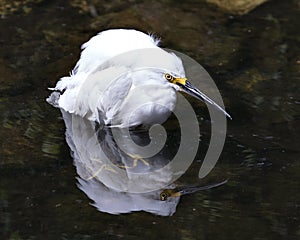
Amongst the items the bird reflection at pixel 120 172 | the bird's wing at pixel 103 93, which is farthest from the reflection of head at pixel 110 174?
the bird's wing at pixel 103 93

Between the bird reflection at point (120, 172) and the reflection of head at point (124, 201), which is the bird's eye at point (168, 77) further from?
the reflection of head at point (124, 201)

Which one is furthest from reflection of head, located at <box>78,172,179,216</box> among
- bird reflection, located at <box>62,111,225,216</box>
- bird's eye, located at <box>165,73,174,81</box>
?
bird's eye, located at <box>165,73,174,81</box>

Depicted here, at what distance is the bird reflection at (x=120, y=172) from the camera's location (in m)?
3.90

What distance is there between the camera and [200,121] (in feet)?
15.5

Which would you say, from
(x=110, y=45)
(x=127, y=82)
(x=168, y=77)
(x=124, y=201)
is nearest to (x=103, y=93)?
(x=127, y=82)

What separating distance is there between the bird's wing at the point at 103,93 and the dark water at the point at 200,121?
8.8 inches

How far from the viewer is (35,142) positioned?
4.44 meters

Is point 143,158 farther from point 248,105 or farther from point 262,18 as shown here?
point 262,18

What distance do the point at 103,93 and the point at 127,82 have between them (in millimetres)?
228

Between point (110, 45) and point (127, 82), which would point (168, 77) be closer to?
point (127, 82)

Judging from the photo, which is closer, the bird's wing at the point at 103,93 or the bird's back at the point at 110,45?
the bird's wing at the point at 103,93

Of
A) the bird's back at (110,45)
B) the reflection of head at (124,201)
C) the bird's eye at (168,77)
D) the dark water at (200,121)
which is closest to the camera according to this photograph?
the dark water at (200,121)

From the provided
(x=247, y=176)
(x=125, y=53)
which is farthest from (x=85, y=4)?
(x=247, y=176)

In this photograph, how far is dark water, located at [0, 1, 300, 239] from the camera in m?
3.67
